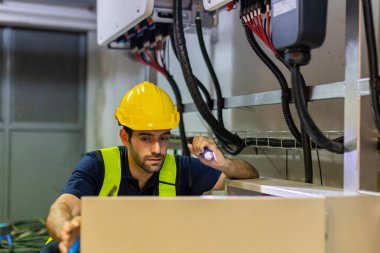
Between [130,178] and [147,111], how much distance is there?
276 mm

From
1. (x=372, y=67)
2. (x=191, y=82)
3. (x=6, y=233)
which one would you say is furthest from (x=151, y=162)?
(x=6, y=233)

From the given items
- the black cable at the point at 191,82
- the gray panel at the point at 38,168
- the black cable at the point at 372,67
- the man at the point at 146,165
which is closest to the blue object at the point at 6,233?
the gray panel at the point at 38,168

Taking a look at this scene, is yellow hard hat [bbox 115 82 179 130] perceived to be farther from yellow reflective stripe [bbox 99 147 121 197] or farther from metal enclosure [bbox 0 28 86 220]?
metal enclosure [bbox 0 28 86 220]

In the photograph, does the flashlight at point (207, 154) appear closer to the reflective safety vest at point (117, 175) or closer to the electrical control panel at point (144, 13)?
the reflective safety vest at point (117, 175)

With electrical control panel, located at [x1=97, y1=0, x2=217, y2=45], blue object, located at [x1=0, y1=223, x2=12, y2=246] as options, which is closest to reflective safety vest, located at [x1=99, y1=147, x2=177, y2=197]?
electrical control panel, located at [x1=97, y1=0, x2=217, y2=45]

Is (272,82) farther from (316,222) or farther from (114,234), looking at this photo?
(114,234)

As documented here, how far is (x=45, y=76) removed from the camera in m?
3.42

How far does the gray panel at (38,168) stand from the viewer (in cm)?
336

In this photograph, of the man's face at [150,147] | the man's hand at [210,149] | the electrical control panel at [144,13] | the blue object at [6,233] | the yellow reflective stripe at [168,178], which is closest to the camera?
the man's hand at [210,149]

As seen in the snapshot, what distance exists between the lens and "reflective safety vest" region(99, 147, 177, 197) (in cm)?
153

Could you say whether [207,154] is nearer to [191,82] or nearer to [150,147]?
[150,147]

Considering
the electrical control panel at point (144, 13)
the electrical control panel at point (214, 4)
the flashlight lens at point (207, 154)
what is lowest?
the flashlight lens at point (207, 154)

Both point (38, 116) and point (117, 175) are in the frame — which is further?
point (38, 116)

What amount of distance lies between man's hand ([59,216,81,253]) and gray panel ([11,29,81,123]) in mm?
2746
